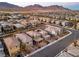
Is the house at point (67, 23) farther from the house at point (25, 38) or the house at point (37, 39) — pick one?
the house at point (25, 38)

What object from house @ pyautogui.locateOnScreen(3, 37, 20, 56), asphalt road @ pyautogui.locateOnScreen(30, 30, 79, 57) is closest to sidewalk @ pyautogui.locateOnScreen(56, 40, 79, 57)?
asphalt road @ pyautogui.locateOnScreen(30, 30, 79, 57)

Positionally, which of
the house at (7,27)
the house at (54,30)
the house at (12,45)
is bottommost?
the house at (12,45)

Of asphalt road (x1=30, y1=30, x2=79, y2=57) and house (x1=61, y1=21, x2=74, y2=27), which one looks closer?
asphalt road (x1=30, y1=30, x2=79, y2=57)

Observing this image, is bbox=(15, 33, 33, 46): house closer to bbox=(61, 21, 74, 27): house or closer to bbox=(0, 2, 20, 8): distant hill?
bbox=(0, 2, 20, 8): distant hill

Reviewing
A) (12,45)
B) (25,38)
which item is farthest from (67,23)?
(12,45)

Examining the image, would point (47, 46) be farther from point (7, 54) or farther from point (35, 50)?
point (7, 54)

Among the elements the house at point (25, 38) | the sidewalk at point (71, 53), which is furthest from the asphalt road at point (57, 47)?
the house at point (25, 38)
